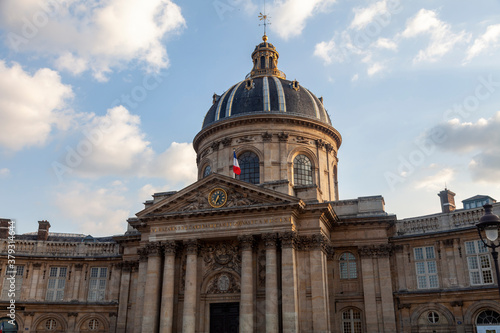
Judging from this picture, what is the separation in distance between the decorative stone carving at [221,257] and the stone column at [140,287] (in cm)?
538

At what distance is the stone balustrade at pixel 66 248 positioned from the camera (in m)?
41.4

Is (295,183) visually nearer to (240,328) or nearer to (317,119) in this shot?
(317,119)

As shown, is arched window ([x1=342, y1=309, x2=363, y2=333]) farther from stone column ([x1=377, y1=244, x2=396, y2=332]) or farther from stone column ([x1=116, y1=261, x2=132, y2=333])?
stone column ([x1=116, y1=261, x2=132, y2=333])

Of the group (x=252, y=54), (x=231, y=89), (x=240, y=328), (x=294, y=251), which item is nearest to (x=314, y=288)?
(x=294, y=251)

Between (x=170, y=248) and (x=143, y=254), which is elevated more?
(x=143, y=254)

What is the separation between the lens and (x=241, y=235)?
32.1 metres

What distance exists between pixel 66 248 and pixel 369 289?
25513 millimetres

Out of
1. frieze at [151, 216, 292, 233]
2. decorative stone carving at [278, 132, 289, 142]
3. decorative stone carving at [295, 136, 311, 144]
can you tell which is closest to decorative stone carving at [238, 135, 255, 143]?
decorative stone carving at [278, 132, 289, 142]

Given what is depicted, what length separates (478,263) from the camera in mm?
32125

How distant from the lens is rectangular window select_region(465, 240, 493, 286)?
31.7 meters

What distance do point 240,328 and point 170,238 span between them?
786 centimetres

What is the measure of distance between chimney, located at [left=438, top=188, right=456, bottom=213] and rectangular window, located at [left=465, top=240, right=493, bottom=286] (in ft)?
48.2

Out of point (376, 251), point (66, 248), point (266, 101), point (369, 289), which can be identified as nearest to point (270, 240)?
point (369, 289)

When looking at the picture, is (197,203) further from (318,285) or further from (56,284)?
(56,284)
